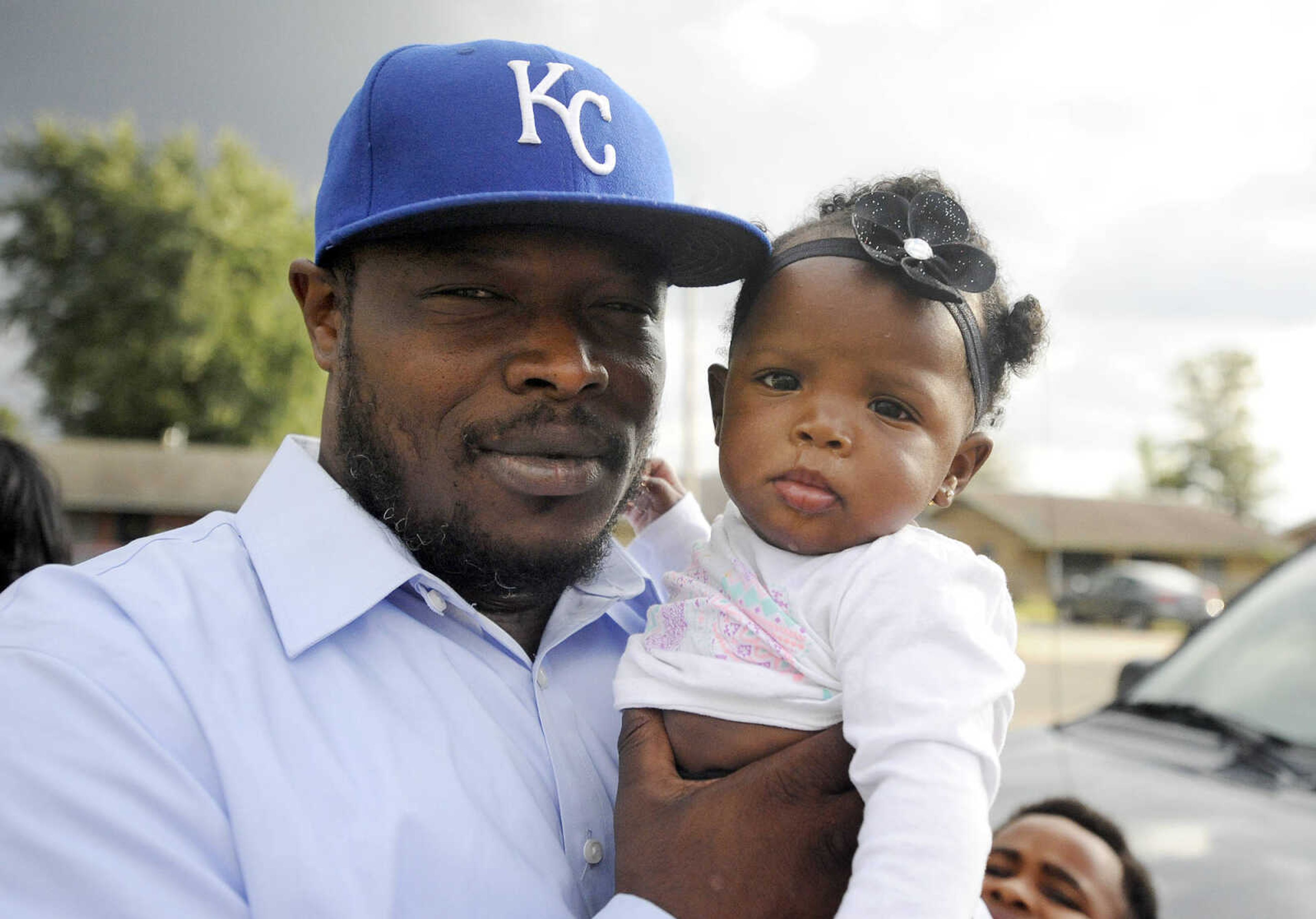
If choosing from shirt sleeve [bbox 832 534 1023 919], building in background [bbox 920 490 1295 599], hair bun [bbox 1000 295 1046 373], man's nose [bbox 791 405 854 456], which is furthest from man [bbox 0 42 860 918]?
building in background [bbox 920 490 1295 599]

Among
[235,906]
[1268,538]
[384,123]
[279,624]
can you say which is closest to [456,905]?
[235,906]

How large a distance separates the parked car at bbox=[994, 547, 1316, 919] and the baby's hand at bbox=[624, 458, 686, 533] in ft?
4.07

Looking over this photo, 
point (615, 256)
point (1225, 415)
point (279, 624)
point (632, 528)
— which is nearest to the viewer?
point (279, 624)

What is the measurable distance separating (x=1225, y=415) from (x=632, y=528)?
3200 inches

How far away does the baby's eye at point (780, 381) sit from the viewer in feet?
6.36

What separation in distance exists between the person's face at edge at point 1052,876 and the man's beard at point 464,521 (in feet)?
3.80

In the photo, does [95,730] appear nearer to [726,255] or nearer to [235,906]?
[235,906]

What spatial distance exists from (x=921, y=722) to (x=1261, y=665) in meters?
2.48

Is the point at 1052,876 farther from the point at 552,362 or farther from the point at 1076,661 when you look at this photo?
the point at 1076,661

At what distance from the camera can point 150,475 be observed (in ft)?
116

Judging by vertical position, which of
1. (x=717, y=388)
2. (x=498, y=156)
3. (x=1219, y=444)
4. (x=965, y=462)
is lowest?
(x=1219, y=444)

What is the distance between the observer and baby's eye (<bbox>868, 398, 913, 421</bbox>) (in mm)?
1892

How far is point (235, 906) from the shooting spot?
4.71 feet

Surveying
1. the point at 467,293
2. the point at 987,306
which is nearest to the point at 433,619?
→ the point at 467,293
